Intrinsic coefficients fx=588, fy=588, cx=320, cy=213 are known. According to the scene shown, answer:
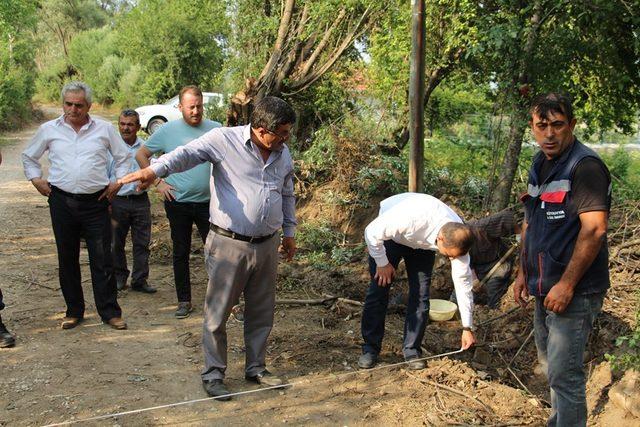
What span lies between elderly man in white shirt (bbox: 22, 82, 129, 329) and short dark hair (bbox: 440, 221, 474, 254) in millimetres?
2669

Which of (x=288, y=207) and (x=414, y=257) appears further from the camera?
(x=414, y=257)

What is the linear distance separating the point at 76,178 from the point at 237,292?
1809 millimetres

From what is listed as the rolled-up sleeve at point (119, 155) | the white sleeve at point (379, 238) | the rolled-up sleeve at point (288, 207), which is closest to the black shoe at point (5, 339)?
the rolled-up sleeve at point (119, 155)

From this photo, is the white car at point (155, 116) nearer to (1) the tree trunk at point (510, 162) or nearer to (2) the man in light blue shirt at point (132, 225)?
(1) the tree trunk at point (510, 162)

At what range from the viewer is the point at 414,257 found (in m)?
4.71

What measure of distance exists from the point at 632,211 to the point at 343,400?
4.50 meters

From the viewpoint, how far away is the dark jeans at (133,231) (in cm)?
639

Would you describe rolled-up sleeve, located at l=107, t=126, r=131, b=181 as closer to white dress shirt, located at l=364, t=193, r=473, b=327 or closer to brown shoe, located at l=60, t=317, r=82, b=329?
brown shoe, located at l=60, t=317, r=82, b=329

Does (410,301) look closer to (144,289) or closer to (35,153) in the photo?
(144,289)

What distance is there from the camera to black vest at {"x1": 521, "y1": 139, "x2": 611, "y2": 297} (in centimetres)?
320

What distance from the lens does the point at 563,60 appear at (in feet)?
25.0

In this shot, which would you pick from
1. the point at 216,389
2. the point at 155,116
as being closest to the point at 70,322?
the point at 216,389

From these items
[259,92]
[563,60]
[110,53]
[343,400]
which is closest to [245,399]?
[343,400]

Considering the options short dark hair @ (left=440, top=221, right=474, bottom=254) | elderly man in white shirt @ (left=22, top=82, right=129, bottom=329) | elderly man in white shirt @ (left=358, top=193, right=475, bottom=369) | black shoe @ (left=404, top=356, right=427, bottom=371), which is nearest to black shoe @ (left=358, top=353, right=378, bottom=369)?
elderly man in white shirt @ (left=358, top=193, right=475, bottom=369)
